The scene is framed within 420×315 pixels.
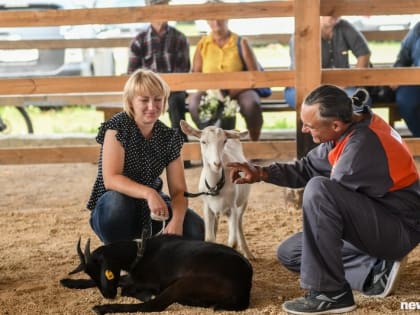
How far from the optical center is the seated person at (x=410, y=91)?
8680mm

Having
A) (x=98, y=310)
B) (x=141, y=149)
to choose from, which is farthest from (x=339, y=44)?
(x=98, y=310)

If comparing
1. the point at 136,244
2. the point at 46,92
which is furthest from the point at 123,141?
the point at 46,92

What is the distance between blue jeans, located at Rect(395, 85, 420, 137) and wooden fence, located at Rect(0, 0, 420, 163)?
1.78 meters

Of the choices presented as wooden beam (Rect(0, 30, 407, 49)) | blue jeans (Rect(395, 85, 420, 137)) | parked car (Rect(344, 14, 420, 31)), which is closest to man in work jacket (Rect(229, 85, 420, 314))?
blue jeans (Rect(395, 85, 420, 137))

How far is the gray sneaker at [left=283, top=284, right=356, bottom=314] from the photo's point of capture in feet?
13.8

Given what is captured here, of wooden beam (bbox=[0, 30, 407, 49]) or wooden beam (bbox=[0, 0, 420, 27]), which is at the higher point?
wooden beam (bbox=[0, 0, 420, 27])

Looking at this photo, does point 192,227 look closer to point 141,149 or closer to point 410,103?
point 141,149

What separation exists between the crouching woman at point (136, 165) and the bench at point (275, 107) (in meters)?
4.39

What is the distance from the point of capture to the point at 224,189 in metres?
5.61

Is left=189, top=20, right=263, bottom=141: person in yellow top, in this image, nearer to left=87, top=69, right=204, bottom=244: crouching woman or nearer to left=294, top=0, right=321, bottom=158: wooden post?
left=294, top=0, right=321, bottom=158: wooden post

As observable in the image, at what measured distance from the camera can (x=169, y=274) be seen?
4457mm

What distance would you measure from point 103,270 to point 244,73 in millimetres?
3065

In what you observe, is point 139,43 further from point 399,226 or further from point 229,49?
point 399,226

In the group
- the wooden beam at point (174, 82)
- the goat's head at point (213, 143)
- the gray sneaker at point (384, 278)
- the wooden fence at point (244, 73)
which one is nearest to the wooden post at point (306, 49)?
the wooden fence at point (244, 73)
